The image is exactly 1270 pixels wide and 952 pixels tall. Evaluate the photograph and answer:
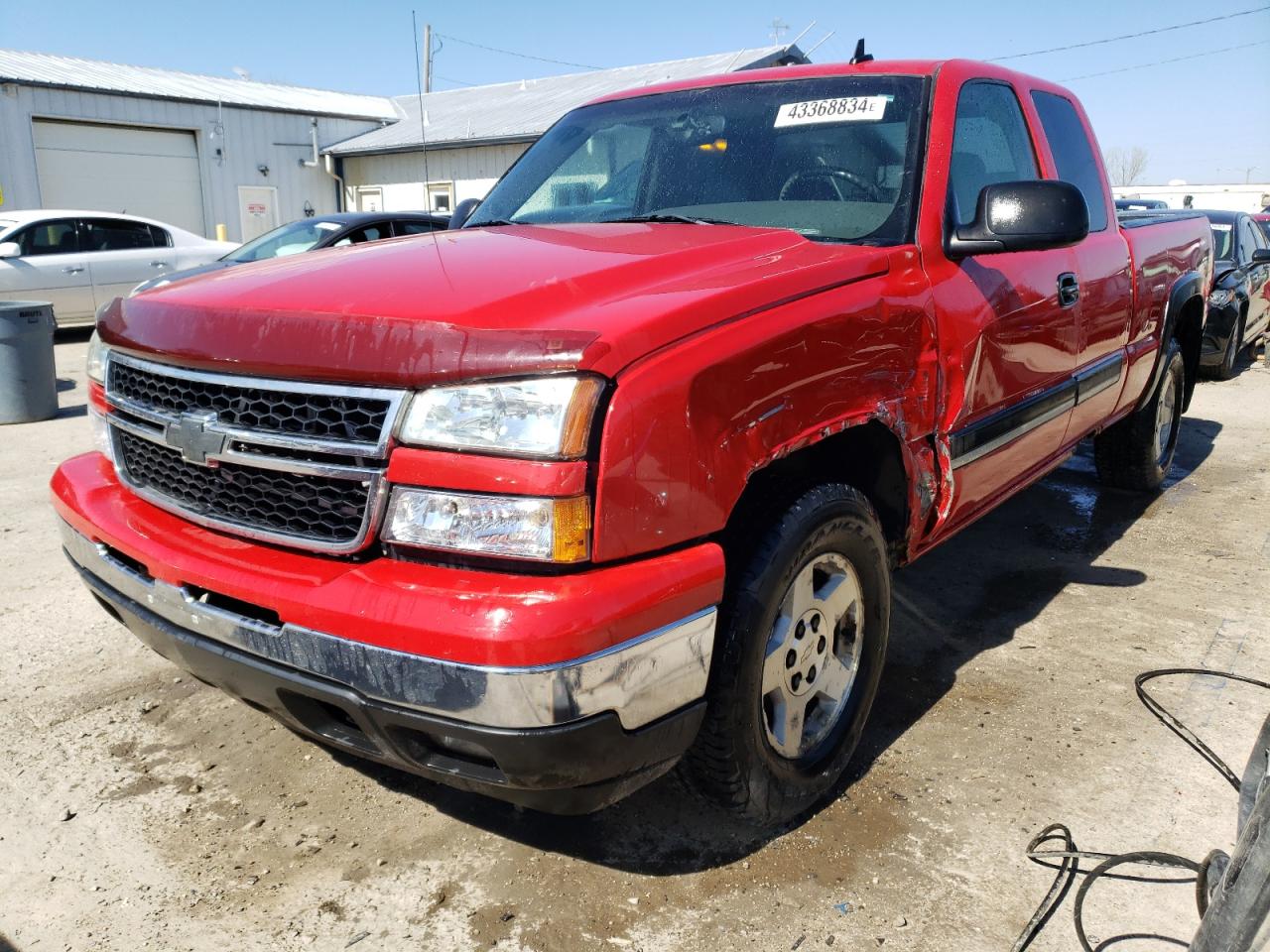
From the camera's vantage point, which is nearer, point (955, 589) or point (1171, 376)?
point (955, 589)

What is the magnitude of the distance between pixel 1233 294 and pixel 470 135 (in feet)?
56.4

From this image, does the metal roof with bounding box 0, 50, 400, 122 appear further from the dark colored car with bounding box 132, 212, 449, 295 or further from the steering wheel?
the steering wheel

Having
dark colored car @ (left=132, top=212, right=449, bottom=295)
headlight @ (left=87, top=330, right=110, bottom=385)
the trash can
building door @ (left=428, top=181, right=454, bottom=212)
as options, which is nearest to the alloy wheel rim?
headlight @ (left=87, top=330, right=110, bottom=385)

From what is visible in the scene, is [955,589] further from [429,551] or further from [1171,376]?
[429,551]

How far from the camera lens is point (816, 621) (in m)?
2.47

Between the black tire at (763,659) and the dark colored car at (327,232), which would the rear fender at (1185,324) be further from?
the dark colored car at (327,232)

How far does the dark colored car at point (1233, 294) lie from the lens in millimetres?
9008

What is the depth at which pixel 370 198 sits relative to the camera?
25578 millimetres

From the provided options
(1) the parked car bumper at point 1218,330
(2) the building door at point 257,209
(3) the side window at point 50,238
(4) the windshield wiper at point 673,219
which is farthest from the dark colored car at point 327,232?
(2) the building door at point 257,209

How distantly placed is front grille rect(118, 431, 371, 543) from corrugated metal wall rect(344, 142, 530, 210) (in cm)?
2003

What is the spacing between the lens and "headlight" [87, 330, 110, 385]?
2.57 metres

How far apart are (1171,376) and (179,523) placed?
523 centimetres

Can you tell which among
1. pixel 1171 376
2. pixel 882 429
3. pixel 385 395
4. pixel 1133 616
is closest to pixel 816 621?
pixel 882 429

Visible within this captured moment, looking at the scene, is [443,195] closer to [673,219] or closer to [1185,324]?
[1185,324]
